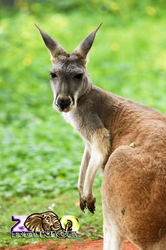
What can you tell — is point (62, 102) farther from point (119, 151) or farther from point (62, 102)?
point (119, 151)

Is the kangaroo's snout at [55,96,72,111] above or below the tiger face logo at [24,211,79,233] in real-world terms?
above

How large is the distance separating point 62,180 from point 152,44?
748 cm

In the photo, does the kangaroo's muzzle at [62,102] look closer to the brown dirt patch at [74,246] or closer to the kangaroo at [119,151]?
the kangaroo at [119,151]

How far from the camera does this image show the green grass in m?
5.90

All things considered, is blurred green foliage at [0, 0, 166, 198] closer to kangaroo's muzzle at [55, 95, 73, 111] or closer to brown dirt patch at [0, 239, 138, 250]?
brown dirt patch at [0, 239, 138, 250]

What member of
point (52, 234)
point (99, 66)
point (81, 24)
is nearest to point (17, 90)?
point (99, 66)

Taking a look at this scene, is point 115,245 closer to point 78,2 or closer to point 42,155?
point 42,155

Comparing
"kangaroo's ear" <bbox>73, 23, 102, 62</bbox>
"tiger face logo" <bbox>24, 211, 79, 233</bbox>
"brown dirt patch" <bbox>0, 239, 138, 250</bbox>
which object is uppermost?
"kangaroo's ear" <bbox>73, 23, 102, 62</bbox>

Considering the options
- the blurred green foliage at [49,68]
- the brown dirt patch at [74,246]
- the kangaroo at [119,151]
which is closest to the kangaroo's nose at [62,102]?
the kangaroo at [119,151]

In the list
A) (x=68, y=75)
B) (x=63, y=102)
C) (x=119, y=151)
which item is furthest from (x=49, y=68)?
(x=119, y=151)

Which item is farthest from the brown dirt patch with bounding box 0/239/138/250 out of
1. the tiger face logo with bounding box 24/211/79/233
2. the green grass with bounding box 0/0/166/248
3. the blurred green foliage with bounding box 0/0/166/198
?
the blurred green foliage with bounding box 0/0/166/198

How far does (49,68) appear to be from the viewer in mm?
10578

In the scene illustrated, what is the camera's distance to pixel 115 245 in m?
2.96

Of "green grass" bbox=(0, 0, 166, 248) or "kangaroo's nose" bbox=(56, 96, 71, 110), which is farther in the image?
"green grass" bbox=(0, 0, 166, 248)
